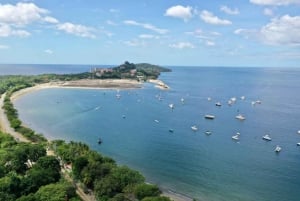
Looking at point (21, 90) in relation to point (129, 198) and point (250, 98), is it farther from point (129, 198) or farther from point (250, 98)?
point (129, 198)

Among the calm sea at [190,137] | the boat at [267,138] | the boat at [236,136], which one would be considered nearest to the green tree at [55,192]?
the calm sea at [190,137]

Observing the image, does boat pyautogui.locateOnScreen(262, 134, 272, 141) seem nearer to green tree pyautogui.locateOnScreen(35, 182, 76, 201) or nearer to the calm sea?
the calm sea

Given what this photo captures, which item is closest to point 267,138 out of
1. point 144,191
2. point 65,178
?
point 144,191

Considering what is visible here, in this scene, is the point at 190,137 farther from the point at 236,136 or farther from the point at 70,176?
the point at 70,176

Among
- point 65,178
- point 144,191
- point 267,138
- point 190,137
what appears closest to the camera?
point 144,191

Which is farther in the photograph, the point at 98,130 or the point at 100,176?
the point at 98,130

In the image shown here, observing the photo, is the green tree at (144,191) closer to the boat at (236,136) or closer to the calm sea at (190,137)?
the calm sea at (190,137)

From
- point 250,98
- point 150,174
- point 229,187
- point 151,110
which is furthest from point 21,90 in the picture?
point 229,187
